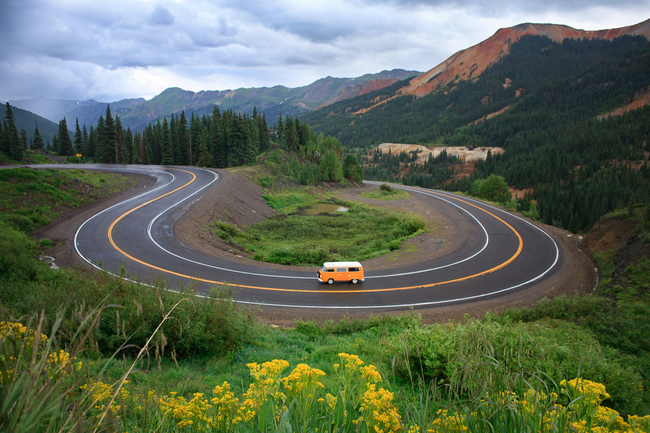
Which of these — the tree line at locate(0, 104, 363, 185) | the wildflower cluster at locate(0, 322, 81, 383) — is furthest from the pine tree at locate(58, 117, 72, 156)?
the wildflower cluster at locate(0, 322, 81, 383)

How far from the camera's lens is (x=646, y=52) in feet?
654

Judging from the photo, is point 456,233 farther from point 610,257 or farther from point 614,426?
point 614,426

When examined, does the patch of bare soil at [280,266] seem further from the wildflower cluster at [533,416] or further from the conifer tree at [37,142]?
the conifer tree at [37,142]

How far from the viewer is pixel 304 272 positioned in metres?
20.0

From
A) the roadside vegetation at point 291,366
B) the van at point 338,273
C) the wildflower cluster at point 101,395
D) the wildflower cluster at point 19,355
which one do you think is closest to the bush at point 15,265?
the roadside vegetation at point 291,366

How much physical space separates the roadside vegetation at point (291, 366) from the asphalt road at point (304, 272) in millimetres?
3779

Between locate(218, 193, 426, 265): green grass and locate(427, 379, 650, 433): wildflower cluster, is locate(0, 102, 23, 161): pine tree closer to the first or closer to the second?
locate(218, 193, 426, 265): green grass

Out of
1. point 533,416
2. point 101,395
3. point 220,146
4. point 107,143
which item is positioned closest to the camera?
point 101,395

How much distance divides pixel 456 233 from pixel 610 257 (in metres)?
10.8

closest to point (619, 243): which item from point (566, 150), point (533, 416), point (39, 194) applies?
point (533, 416)

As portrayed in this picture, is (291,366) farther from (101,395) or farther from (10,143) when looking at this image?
(10,143)

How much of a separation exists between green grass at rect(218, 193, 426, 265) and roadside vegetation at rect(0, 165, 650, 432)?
11.9m

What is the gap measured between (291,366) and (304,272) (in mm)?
12757

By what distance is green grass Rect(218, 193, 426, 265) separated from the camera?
2395 centimetres
